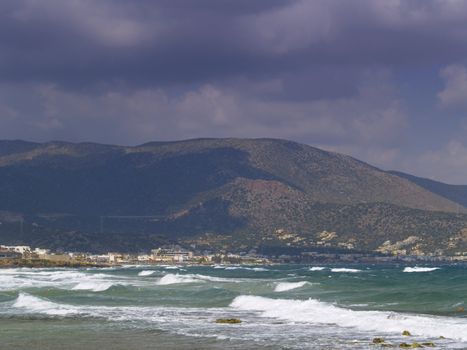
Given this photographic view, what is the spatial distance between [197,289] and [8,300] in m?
16.0

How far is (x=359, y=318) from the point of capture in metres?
41.8

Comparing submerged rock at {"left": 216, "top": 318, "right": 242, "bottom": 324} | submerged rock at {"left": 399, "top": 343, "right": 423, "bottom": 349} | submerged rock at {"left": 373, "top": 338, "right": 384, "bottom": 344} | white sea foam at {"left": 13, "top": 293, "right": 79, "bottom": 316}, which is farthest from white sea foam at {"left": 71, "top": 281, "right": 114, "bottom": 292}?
submerged rock at {"left": 399, "top": 343, "right": 423, "bottom": 349}

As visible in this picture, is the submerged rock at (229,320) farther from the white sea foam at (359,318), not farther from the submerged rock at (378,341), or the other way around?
the submerged rock at (378,341)

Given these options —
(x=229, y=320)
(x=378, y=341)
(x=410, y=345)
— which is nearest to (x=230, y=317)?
(x=229, y=320)

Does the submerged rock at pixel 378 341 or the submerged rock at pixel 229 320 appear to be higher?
the submerged rock at pixel 229 320

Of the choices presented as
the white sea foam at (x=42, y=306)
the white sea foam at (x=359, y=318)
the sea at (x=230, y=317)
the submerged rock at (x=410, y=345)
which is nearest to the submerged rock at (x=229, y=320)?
the sea at (x=230, y=317)

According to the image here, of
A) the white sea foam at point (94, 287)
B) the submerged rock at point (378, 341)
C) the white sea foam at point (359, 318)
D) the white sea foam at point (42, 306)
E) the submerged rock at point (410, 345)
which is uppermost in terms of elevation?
the white sea foam at point (94, 287)

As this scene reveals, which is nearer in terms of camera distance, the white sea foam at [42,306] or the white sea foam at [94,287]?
the white sea foam at [42,306]

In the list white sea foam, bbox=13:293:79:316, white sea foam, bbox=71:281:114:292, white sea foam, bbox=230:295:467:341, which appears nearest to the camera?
white sea foam, bbox=230:295:467:341

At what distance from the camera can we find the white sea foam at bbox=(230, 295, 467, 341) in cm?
3691

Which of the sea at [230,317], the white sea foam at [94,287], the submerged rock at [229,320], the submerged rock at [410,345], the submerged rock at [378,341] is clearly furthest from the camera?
the white sea foam at [94,287]

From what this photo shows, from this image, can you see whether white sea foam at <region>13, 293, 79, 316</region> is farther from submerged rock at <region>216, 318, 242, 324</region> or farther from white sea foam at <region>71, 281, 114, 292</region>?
white sea foam at <region>71, 281, 114, 292</region>

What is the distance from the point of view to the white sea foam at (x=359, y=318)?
36.9 metres

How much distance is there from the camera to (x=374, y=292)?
65.1m
